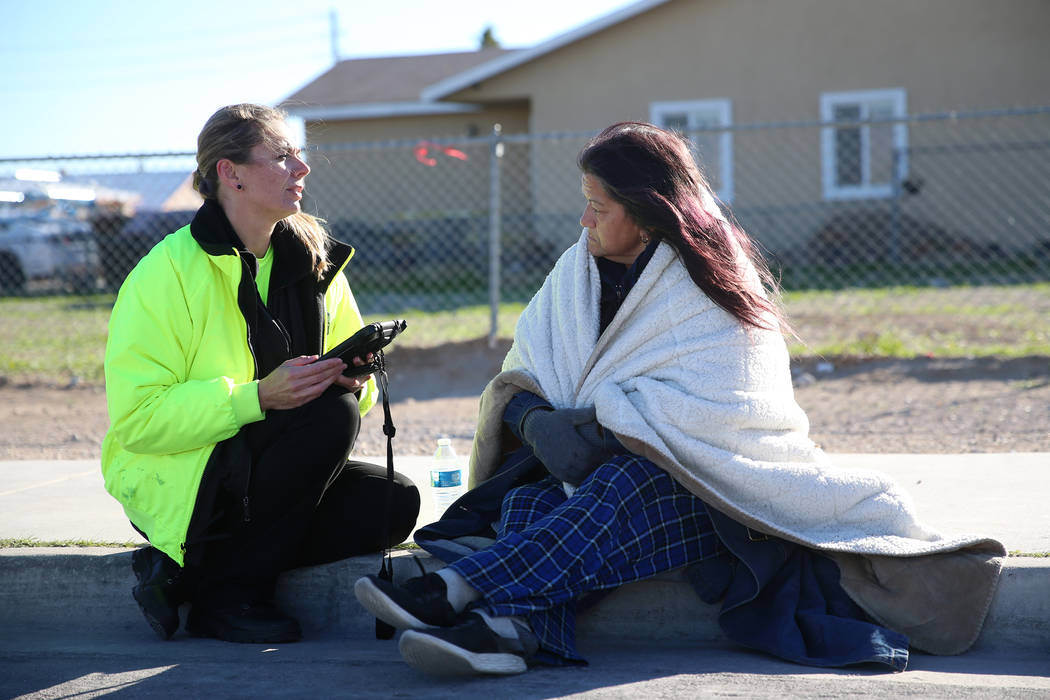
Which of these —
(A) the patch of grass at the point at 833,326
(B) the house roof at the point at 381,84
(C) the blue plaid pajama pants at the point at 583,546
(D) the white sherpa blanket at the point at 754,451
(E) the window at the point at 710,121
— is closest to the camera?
(C) the blue plaid pajama pants at the point at 583,546

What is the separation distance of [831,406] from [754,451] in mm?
3850

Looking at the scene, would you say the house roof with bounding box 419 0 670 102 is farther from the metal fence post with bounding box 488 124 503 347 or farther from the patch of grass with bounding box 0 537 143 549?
the patch of grass with bounding box 0 537 143 549

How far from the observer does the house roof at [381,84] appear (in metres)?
19.0

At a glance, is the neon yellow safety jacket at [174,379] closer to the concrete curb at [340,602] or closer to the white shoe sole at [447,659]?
the concrete curb at [340,602]

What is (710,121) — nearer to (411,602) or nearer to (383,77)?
(383,77)

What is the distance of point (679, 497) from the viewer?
315cm

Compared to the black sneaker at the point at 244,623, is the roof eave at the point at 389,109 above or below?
above

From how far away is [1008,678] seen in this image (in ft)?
9.61

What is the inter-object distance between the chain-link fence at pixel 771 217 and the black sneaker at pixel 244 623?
33.4ft

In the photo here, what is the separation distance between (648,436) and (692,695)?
709 millimetres

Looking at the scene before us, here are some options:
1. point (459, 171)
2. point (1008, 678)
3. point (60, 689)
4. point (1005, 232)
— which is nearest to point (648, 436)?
point (1008, 678)

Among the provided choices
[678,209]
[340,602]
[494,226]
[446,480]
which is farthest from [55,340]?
[678,209]

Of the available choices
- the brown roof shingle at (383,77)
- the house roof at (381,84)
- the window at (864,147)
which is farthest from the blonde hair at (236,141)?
the brown roof shingle at (383,77)

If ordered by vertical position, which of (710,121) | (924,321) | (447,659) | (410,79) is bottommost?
(447,659)
